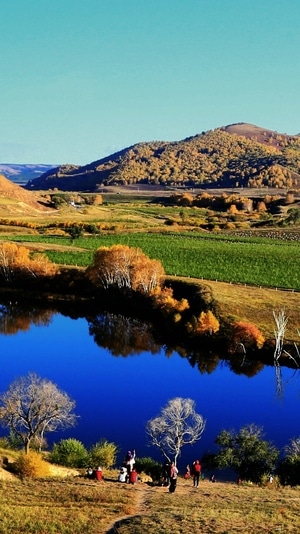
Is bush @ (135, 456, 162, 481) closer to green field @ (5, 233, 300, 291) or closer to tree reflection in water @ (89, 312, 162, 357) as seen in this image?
tree reflection in water @ (89, 312, 162, 357)

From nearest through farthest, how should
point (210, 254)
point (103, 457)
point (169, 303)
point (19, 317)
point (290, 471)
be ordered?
point (103, 457), point (290, 471), point (169, 303), point (19, 317), point (210, 254)

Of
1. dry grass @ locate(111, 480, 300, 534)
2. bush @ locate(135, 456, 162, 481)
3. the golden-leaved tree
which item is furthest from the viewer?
the golden-leaved tree

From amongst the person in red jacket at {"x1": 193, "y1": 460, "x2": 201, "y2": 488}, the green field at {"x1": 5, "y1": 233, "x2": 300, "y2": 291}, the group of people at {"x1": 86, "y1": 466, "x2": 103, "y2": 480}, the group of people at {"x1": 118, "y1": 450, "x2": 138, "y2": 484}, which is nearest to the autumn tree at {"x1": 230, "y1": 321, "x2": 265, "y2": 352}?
the green field at {"x1": 5, "y1": 233, "x2": 300, "y2": 291}

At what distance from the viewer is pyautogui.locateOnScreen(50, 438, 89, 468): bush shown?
1420 inches

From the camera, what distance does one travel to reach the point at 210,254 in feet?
337

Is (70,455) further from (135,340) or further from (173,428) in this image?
(135,340)

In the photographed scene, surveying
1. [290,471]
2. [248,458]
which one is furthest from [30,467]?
[290,471]

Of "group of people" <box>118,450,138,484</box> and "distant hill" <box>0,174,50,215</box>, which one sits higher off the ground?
"distant hill" <box>0,174,50,215</box>

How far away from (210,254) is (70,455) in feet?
228

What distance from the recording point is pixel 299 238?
124m

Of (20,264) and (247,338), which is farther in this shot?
(20,264)

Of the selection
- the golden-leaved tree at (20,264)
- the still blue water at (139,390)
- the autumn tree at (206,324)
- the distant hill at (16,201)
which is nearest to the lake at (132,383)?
the still blue water at (139,390)

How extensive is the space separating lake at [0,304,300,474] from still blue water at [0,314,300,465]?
74mm

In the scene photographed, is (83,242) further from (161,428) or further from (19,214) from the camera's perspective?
(161,428)
